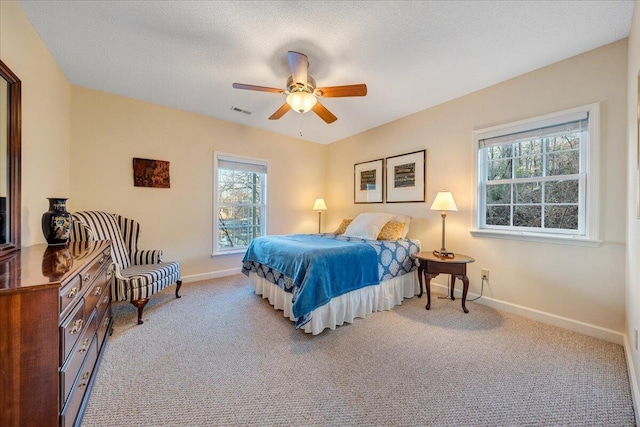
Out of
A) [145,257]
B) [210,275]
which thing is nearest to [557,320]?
[210,275]

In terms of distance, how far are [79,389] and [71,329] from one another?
14.8 inches

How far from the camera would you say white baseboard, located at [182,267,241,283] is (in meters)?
3.64

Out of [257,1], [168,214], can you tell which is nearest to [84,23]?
[257,1]

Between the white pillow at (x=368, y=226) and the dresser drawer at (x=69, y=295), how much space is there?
2760mm

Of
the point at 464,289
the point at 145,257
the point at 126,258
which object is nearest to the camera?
the point at 464,289

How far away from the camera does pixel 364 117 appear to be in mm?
3762

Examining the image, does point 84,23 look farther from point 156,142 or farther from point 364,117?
point 364,117

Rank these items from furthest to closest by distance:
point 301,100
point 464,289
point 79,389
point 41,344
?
point 464,289
point 301,100
point 79,389
point 41,344

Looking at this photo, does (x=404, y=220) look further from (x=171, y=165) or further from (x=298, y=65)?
(x=171, y=165)

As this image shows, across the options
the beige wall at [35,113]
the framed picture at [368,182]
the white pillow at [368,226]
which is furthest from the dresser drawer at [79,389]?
the framed picture at [368,182]

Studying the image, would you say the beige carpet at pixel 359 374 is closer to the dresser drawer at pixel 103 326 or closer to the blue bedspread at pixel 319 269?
the dresser drawer at pixel 103 326

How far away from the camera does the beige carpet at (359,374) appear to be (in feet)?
4.41

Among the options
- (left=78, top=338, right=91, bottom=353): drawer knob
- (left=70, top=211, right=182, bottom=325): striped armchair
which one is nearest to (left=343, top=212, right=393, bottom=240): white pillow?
(left=70, top=211, right=182, bottom=325): striped armchair

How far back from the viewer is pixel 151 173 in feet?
10.9
